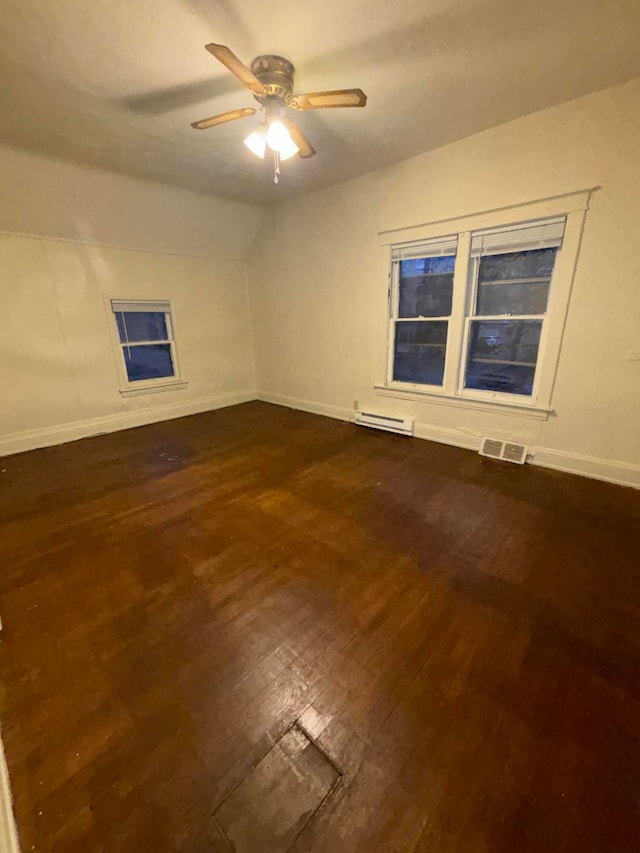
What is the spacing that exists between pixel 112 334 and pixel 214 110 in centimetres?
268

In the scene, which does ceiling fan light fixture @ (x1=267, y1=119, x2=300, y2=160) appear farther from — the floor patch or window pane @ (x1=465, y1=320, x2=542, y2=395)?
the floor patch

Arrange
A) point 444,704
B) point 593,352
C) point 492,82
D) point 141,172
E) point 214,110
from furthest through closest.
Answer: point 141,172 → point 593,352 → point 214,110 → point 492,82 → point 444,704

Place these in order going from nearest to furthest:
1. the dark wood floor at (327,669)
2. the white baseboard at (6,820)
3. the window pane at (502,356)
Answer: the white baseboard at (6,820) < the dark wood floor at (327,669) < the window pane at (502,356)

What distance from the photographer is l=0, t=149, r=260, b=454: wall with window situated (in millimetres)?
3385

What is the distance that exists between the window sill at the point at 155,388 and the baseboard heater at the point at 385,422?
8.27 ft

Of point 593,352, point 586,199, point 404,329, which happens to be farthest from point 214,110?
point 593,352

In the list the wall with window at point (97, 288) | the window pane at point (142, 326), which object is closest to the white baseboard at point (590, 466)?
the wall with window at point (97, 288)

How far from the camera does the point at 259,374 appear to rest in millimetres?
5602

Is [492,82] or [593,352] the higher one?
[492,82]

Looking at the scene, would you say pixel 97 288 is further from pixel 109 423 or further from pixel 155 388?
pixel 109 423

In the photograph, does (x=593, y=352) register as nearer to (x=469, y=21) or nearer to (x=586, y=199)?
(x=586, y=199)

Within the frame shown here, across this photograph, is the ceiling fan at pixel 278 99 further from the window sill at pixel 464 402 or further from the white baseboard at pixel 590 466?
the white baseboard at pixel 590 466

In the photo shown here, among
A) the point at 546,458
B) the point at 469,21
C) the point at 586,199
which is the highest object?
the point at 469,21

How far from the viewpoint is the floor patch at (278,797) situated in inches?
36.6
